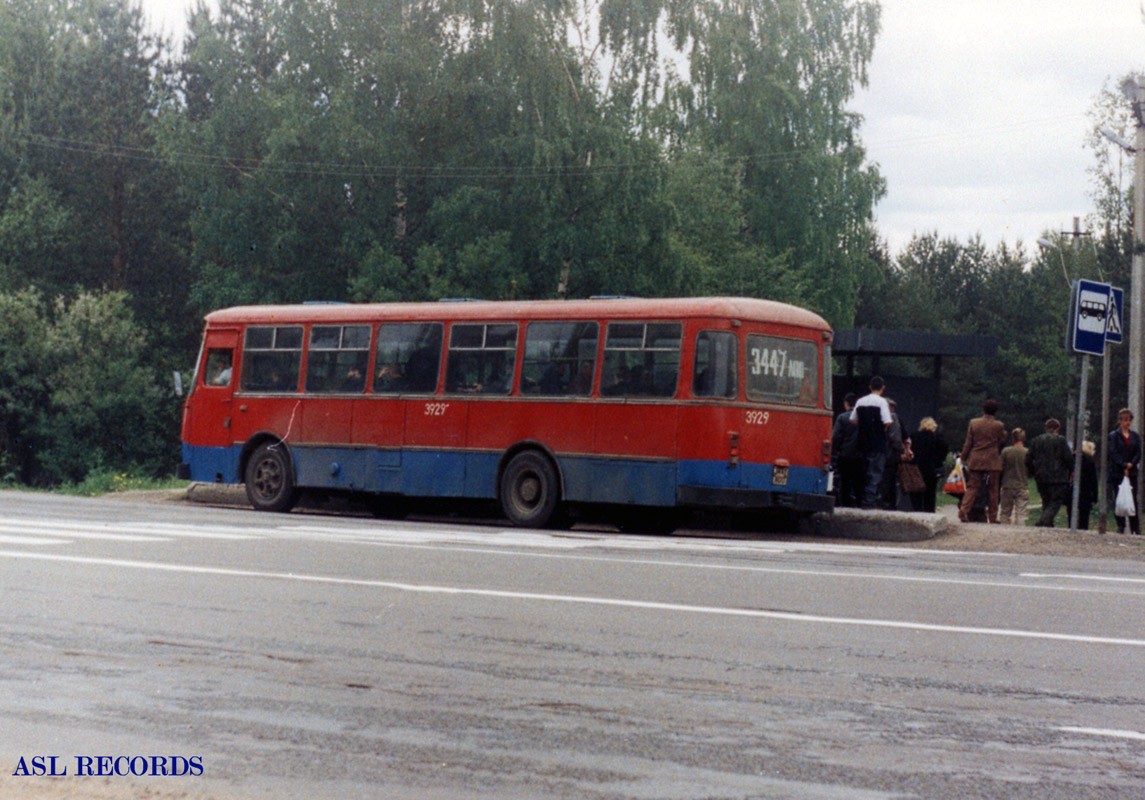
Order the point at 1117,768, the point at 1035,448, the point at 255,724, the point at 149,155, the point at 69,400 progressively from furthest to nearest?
the point at 149,155 < the point at 69,400 < the point at 1035,448 < the point at 255,724 < the point at 1117,768

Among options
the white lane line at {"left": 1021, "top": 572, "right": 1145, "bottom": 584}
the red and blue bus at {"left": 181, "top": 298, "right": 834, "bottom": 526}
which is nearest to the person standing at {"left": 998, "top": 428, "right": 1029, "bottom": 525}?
the red and blue bus at {"left": 181, "top": 298, "right": 834, "bottom": 526}

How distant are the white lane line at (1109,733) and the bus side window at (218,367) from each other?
60.7 ft

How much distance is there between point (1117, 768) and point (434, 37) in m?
38.9

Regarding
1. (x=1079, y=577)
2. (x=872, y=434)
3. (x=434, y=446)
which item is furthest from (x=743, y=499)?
(x=1079, y=577)

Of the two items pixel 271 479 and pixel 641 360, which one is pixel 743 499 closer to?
pixel 641 360

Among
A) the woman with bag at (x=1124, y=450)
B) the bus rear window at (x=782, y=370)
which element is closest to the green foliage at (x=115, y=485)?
the bus rear window at (x=782, y=370)

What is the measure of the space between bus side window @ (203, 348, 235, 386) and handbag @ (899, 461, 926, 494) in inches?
379

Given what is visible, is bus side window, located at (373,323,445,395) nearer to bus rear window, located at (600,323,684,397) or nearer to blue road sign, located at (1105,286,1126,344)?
bus rear window, located at (600,323,684,397)

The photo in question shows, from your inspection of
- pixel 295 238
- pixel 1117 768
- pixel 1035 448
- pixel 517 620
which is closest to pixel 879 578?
pixel 517 620

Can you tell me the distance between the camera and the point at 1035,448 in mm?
21859

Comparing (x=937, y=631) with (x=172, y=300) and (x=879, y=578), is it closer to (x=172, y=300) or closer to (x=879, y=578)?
(x=879, y=578)

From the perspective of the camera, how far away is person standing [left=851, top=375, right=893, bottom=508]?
20.7 m

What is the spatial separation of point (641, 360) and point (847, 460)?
3.46 m

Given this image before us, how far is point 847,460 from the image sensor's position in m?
21.5
